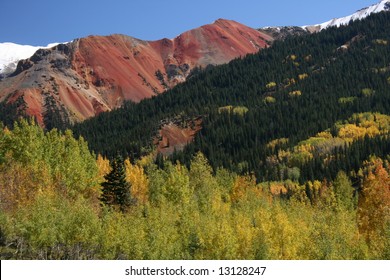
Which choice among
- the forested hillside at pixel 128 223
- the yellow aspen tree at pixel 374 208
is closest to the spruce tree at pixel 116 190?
the forested hillside at pixel 128 223

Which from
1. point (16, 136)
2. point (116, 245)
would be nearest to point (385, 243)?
point (116, 245)

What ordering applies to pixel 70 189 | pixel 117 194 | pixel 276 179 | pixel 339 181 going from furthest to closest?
pixel 276 179 < pixel 339 181 < pixel 117 194 < pixel 70 189

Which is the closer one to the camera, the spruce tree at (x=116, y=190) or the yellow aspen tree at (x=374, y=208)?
the yellow aspen tree at (x=374, y=208)

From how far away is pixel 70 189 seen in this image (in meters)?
89.6

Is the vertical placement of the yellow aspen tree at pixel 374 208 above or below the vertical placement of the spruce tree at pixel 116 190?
below

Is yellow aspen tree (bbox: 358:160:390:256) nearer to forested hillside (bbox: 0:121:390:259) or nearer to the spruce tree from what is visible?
forested hillside (bbox: 0:121:390:259)

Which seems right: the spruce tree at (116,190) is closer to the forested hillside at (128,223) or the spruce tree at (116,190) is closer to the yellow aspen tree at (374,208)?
the forested hillside at (128,223)

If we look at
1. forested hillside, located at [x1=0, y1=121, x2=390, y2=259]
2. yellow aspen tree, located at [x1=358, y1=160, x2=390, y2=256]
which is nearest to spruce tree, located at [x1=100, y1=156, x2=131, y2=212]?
forested hillside, located at [x1=0, y1=121, x2=390, y2=259]

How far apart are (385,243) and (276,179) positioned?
13935 cm

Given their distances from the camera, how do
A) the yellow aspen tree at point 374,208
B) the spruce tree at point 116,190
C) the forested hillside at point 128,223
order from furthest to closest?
the spruce tree at point 116,190 < the yellow aspen tree at point 374,208 < the forested hillside at point 128,223

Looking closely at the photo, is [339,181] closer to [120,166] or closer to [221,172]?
[221,172]

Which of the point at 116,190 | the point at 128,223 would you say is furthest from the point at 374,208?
the point at 116,190

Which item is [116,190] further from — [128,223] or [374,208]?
[374,208]

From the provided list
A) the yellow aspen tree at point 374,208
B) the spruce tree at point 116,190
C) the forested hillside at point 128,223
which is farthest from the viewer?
the spruce tree at point 116,190
